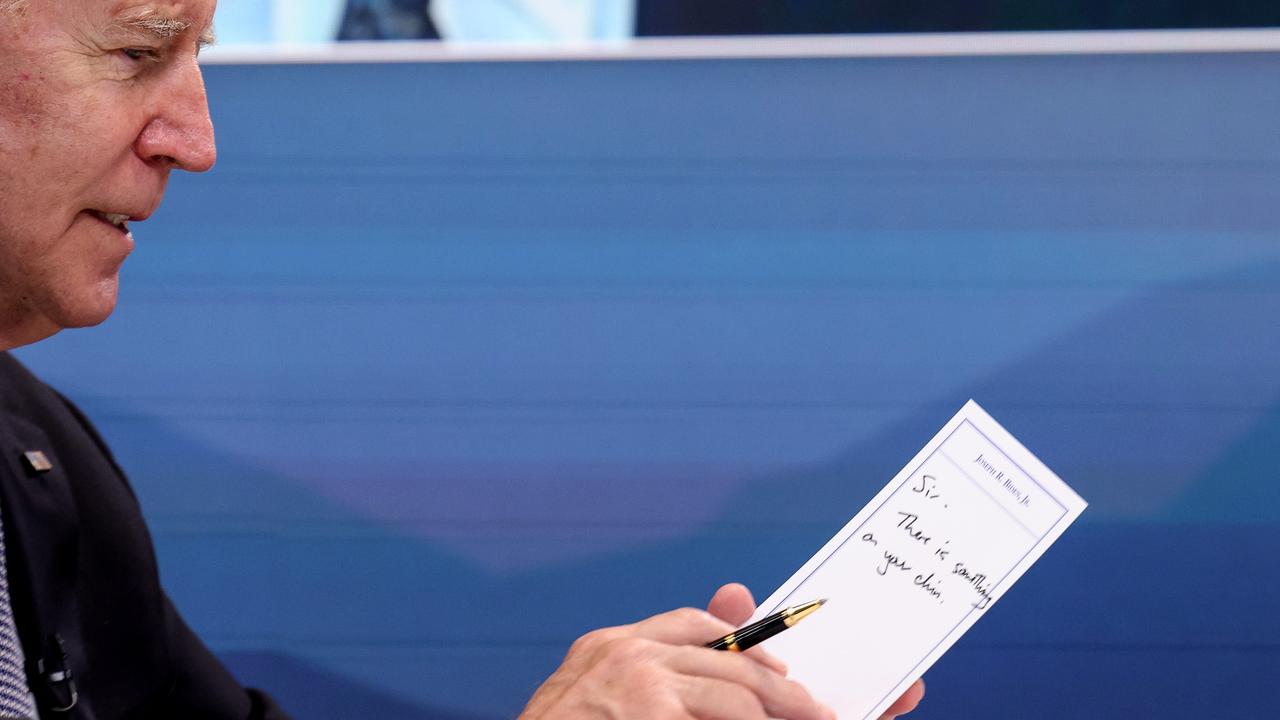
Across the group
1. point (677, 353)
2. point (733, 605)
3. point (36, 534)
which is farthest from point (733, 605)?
point (36, 534)

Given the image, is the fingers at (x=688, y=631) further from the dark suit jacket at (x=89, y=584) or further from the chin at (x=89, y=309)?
the dark suit jacket at (x=89, y=584)

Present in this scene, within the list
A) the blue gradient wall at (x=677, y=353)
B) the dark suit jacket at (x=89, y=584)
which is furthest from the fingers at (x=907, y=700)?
the dark suit jacket at (x=89, y=584)

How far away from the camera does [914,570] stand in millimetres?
958

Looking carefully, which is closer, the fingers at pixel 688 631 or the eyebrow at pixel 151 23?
the fingers at pixel 688 631

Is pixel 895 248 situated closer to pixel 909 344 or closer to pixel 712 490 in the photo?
pixel 909 344

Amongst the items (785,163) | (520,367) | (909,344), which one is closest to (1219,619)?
(909,344)

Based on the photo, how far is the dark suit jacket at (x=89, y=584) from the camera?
1.26m

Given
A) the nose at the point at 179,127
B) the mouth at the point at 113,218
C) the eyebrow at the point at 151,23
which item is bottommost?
the mouth at the point at 113,218

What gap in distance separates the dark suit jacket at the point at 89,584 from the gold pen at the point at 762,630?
703mm

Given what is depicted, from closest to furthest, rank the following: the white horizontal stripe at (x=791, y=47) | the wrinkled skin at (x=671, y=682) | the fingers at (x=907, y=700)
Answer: the wrinkled skin at (x=671, y=682), the fingers at (x=907, y=700), the white horizontal stripe at (x=791, y=47)

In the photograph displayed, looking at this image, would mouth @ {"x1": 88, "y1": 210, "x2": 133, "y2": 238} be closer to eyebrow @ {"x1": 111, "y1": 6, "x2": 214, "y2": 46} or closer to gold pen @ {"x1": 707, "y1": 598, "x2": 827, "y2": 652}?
eyebrow @ {"x1": 111, "y1": 6, "x2": 214, "y2": 46}

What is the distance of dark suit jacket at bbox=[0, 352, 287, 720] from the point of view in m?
1.26

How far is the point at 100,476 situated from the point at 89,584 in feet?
0.41

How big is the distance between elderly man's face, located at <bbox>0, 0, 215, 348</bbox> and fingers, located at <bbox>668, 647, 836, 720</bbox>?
61cm
